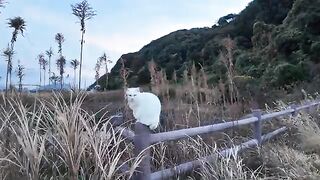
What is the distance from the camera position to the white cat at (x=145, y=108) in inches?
140

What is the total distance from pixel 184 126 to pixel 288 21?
30.3m

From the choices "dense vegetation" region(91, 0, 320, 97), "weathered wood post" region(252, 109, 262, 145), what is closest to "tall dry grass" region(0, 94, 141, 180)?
"weathered wood post" region(252, 109, 262, 145)

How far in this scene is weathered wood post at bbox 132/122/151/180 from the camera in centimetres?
342

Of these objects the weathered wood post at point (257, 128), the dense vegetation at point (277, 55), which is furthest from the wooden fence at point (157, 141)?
the dense vegetation at point (277, 55)

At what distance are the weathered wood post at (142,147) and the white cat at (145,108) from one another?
67mm

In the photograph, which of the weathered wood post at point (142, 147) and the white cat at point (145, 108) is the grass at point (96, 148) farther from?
the white cat at point (145, 108)

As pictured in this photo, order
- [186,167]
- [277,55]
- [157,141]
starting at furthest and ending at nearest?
A: [277,55] < [186,167] < [157,141]

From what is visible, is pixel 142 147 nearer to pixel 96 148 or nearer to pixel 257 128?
pixel 96 148

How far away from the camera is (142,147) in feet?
11.3

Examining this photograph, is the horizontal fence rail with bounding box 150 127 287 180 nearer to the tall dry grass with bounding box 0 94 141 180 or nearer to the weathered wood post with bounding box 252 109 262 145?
the tall dry grass with bounding box 0 94 141 180

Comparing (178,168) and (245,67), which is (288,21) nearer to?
(245,67)

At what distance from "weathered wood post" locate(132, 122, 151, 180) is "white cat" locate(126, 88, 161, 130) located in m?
0.07

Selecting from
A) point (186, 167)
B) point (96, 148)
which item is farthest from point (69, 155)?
point (186, 167)

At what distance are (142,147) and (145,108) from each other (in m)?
0.34
